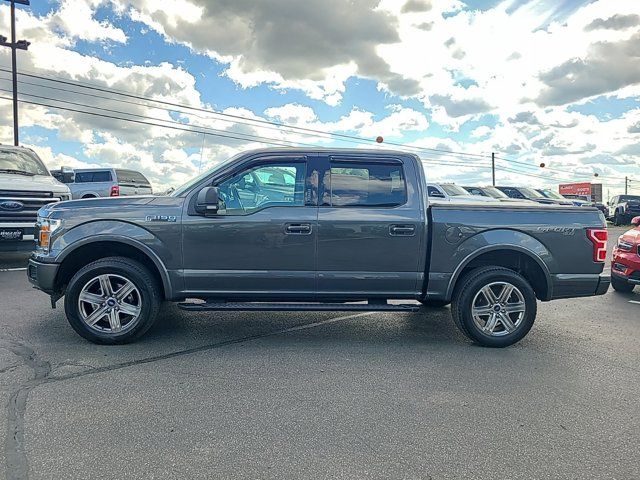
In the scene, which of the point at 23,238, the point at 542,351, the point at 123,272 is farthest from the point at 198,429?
the point at 23,238

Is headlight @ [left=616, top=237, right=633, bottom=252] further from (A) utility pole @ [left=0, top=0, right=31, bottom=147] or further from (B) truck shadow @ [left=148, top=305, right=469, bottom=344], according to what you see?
(A) utility pole @ [left=0, top=0, right=31, bottom=147]

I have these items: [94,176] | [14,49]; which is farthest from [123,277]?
[14,49]

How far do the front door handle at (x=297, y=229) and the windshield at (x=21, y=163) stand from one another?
737 cm

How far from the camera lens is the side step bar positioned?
459 centimetres

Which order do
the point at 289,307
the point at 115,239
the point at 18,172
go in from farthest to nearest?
1. the point at 18,172
2. the point at 289,307
3. the point at 115,239

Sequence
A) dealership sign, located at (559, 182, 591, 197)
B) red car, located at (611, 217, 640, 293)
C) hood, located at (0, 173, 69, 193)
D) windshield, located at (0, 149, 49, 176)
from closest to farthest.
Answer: red car, located at (611, 217, 640, 293) < hood, located at (0, 173, 69, 193) < windshield, located at (0, 149, 49, 176) < dealership sign, located at (559, 182, 591, 197)

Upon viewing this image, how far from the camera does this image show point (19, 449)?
2.75 metres

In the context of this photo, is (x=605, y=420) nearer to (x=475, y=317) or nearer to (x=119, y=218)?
(x=475, y=317)

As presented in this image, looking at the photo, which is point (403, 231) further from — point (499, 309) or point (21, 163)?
point (21, 163)

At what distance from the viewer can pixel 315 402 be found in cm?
347

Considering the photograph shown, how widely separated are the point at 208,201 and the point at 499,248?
293 centimetres

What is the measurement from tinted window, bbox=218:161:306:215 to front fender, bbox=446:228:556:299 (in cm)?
170

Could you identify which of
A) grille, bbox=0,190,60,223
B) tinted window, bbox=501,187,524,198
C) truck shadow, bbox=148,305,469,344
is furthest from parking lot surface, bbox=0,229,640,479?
tinted window, bbox=501,187,524,198

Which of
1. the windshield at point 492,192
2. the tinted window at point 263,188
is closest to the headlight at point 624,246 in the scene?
the tinted window at point 263,188
